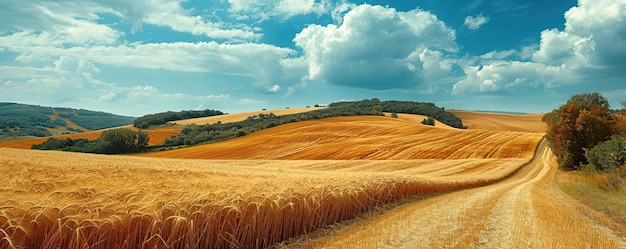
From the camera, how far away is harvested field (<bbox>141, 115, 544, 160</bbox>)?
152 feet

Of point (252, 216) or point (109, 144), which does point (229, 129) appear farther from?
point (252, 216)

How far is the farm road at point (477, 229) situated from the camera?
662 cm

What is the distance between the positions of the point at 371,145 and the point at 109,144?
45.5 m

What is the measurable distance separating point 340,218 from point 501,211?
205 inches

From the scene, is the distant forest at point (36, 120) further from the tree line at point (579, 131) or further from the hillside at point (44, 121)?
the tree line at point (579, 131)

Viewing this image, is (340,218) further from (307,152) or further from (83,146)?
(83,146)

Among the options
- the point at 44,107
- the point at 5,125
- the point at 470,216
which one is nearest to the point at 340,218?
the point at 470,216

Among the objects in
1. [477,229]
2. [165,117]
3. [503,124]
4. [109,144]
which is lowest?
[109,144]

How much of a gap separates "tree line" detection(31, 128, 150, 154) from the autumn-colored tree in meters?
64.6

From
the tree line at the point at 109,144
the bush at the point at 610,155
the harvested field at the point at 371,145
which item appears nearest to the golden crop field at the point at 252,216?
the bush at the point at 610,155

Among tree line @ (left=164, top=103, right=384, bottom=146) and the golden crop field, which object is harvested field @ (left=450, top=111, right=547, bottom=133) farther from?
the golden crop field

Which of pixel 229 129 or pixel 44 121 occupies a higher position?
pixel 44 121

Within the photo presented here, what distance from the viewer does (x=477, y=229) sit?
7812mm

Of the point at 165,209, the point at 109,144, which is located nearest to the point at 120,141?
the point at 109,144
